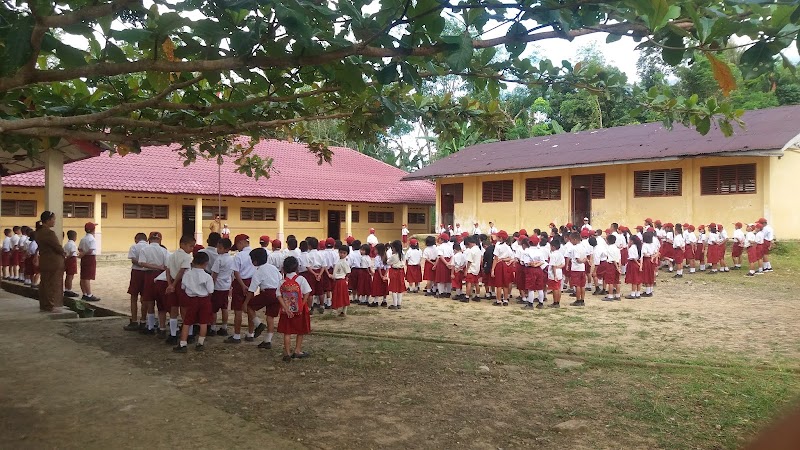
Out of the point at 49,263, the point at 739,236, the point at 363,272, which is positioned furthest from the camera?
the point at 739,236

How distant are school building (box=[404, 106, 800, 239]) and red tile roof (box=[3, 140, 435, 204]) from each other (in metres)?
2.72

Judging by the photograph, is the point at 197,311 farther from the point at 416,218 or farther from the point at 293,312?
the point at 416,218

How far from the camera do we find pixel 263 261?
750 cm

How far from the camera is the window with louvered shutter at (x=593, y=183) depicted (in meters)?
22.0

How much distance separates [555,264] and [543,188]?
42.0 ft

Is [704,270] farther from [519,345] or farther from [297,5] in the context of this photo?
[297,5]

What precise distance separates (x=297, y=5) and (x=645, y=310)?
388 inches

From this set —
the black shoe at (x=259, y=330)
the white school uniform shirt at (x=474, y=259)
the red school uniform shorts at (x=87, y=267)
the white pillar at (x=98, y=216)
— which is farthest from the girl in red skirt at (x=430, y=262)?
the white pillar at (x=98, y=216)

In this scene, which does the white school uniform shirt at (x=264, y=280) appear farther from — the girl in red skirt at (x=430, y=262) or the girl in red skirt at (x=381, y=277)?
the girl in red skirt at (x=430, y=262)

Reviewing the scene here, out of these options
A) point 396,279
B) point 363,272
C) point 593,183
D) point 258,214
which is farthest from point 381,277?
point 258,214

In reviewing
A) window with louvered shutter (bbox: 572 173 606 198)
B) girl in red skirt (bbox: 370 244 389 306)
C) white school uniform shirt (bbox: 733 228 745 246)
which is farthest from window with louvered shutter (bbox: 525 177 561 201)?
girl in red skirt (bbox: 370 244 389 306)

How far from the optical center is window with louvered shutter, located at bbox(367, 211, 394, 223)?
2984 centimetres

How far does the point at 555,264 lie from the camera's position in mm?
11500

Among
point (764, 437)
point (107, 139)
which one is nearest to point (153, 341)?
point (107, 139)
